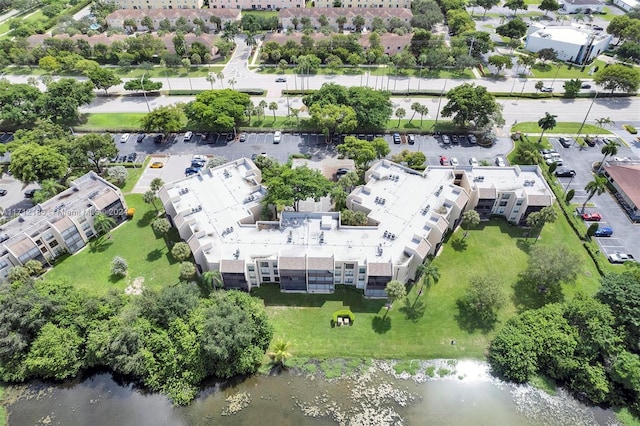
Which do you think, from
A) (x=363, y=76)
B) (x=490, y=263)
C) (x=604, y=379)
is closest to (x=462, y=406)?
(x=604, y=379)

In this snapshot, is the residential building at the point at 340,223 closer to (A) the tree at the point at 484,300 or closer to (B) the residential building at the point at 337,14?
(A) the tree at the point at 484,300

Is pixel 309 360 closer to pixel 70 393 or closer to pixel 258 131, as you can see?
pixel 70 393

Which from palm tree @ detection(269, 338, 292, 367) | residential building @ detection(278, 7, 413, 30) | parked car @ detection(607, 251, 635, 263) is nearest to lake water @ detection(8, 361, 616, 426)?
palm tree @ detection(269, 338, 292, 367)

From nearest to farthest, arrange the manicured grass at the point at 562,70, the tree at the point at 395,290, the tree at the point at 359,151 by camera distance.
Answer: the tree at the point at 395,290
the tree at the point at 359,151
the manicured grass at the point at 562,70

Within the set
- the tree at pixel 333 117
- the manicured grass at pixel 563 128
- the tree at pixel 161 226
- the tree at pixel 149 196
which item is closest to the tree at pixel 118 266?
the tree at pixel 161 226

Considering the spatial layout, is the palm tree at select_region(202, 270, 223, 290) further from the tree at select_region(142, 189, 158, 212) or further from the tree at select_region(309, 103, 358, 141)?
the tree at select_region(309, 103, 358, 141)

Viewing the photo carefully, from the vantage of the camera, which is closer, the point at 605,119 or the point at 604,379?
the point at 604,379
